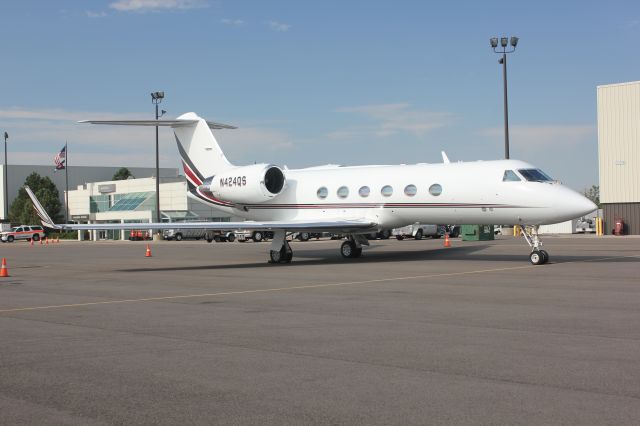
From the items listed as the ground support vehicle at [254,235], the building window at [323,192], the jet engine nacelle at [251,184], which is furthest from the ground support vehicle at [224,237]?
the building window at [323,192]

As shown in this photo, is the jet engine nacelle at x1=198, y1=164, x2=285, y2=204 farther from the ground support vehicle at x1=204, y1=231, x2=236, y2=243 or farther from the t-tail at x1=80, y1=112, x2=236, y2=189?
the ground support vehicle at x1=204, y1=231, x2=236, y2=243

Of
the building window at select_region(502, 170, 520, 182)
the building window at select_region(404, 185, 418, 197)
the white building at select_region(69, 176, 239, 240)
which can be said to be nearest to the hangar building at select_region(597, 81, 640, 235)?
the building window at select_region(404, 185, 418, 197)

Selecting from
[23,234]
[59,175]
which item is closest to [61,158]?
[23,234]

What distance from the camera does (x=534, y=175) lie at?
68.0 feet

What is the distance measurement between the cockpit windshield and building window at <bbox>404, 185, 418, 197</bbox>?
3405 millimetres

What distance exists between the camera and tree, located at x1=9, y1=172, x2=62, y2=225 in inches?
3760

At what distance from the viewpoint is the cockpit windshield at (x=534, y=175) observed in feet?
67.6

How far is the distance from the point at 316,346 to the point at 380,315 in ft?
8.69

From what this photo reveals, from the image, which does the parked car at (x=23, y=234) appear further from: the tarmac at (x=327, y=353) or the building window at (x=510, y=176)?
the building window at (x=510, y=176)

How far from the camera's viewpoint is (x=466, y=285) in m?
15.1

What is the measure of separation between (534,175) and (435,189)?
305 centimetres

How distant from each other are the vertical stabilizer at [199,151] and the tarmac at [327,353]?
12833mm

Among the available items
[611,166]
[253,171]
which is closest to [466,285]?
[253,171]

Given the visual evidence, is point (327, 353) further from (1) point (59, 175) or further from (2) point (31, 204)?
(1) point (59, 175)
